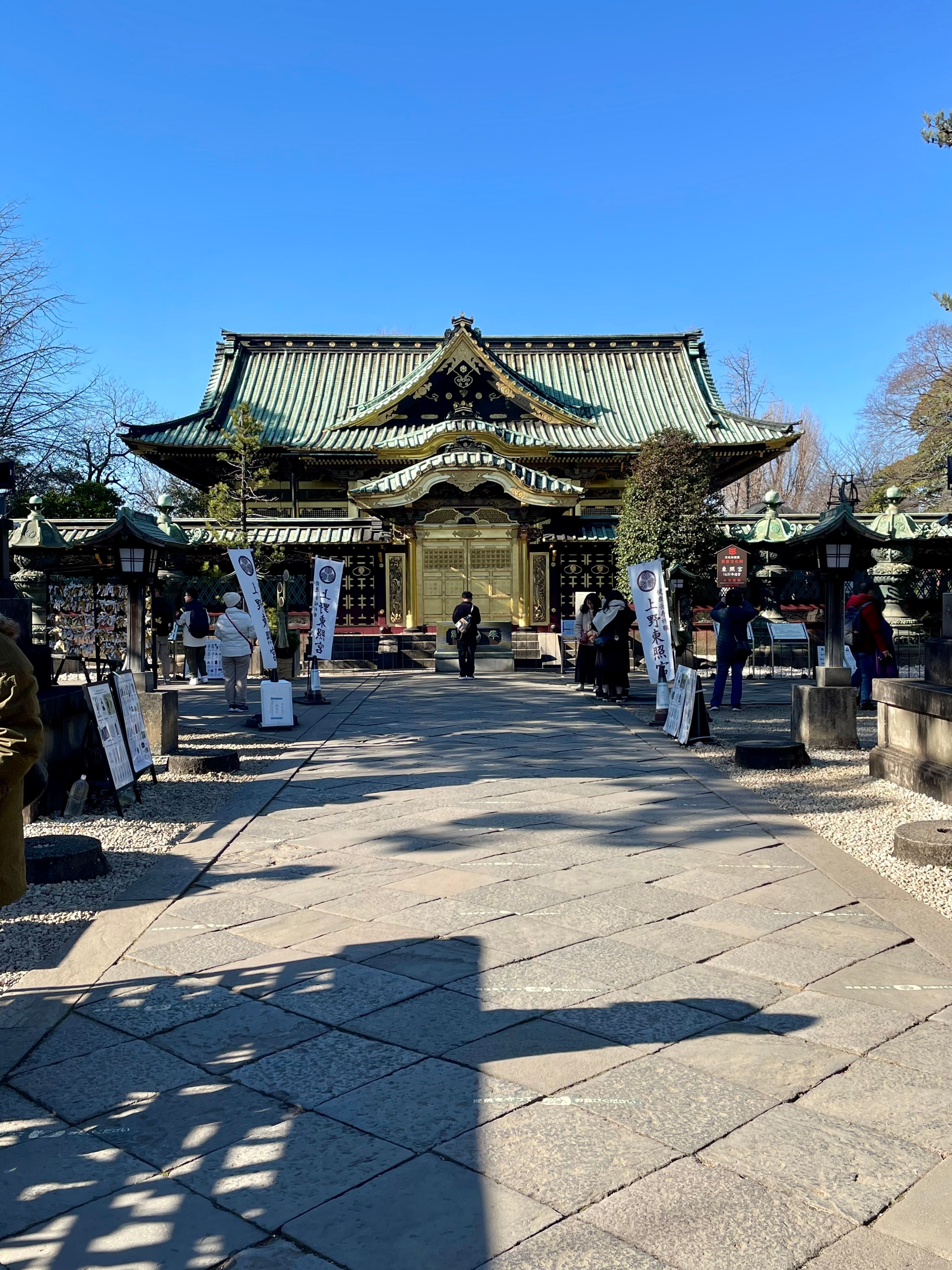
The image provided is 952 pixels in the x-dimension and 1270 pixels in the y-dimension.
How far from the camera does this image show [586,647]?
16.0 metres

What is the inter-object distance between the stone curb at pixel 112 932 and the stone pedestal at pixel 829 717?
5129mm

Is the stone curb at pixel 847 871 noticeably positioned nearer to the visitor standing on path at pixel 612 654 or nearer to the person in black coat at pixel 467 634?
the visitor standing on path at pixel 612 654

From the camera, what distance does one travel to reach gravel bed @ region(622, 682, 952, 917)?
204 inches

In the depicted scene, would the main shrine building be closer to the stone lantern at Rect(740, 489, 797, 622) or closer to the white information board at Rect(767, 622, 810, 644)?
the stone lantern at Rect(740, 489, 797, 622)

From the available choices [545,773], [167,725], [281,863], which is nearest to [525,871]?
[281,863]

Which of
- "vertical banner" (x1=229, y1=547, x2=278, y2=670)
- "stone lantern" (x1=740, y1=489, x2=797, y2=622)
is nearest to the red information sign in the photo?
"stone lantern" (x1=740, y1=489, x2=797, y2=622)

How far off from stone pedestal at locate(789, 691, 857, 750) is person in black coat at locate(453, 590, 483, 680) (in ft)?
29.1

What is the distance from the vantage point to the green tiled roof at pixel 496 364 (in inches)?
999

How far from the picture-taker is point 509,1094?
283 centimetres

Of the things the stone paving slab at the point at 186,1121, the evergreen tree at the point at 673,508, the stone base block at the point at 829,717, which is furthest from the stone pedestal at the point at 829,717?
the evergreen tree at the point at 673,508

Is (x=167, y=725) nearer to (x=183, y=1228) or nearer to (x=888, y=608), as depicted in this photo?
(x=183, y=1228)

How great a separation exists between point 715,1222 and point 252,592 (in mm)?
10108

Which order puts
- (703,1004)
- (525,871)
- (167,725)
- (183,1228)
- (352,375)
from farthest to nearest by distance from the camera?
(352,375) < (167,725) < (525,871) < (703,1004) < (183,1228)

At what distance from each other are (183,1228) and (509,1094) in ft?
3.19
